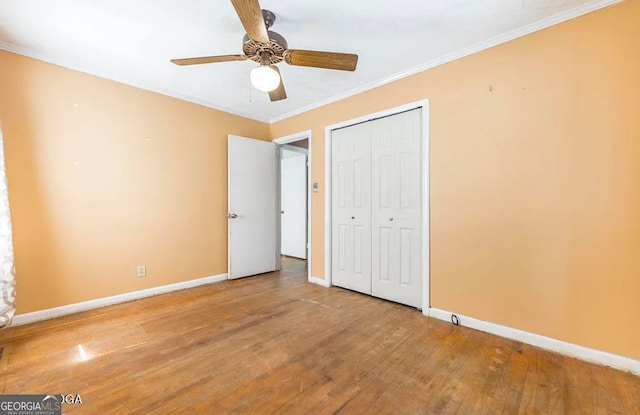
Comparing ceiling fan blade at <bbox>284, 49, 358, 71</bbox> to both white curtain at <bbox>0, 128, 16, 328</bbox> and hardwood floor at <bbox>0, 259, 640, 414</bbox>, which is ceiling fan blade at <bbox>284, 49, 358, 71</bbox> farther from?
white curtain at <bbox>0, 128, 16, 328</bbox>

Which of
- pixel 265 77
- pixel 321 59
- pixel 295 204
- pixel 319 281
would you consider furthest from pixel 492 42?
pixel 295 204

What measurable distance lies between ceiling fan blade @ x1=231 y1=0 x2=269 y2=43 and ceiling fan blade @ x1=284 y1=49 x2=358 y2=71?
24 cm

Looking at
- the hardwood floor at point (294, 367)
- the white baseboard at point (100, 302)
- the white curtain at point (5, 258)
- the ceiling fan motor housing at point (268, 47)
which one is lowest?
the hardwood floor at point (294, 367)

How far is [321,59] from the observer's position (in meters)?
1.95

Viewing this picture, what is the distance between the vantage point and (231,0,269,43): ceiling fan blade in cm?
140

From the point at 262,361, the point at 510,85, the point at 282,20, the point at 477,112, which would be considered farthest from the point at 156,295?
the point at 510,85

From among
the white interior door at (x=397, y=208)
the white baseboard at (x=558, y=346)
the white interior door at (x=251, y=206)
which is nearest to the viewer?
the white baseboard at (x=558, y=346)

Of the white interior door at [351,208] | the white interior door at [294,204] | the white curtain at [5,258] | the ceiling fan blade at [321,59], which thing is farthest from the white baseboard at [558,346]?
the white curtain at [5,258]

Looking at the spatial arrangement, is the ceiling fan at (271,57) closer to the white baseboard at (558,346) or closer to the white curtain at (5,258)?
the white curtain at (5,258)

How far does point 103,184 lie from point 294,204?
334 centimetres

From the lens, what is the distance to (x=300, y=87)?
10.2 feet

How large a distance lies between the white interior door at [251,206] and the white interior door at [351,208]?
118 centimetres

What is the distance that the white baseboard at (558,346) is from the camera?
176cm

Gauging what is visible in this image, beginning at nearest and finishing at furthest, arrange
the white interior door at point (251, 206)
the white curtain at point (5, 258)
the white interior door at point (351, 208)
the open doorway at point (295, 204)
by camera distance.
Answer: the white curtain at point (5, 258) → the white interior door at point (351, 208) → the white interior door at point (251, 206) → the open doorway at point (295, 204)
